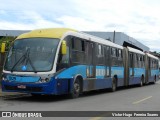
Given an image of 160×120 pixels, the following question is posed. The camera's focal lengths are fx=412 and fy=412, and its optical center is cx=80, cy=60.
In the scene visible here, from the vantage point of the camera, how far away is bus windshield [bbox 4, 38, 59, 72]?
16484 millimetres

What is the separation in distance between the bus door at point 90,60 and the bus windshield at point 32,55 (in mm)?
3627

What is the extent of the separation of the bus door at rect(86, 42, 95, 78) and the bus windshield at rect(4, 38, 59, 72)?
3627 millimetres

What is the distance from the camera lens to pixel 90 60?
68.0 feet

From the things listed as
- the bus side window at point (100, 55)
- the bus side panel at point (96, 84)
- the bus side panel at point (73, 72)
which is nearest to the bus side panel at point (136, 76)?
the bus side panel at point (96, 84)

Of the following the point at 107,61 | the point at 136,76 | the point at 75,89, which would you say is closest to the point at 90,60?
the point at 75,89

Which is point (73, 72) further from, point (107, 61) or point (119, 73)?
point (119, 73)

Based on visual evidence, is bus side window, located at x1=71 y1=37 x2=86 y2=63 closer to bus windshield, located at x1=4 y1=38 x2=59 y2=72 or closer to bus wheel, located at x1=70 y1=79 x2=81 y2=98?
bus wheel, located at x1=70 y1=79 x2=81 y2=98

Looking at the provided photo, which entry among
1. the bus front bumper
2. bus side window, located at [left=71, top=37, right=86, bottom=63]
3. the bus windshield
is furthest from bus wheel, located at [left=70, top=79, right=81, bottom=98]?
the bus windshield

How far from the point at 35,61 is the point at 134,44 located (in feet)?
180

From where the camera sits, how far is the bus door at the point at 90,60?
20.3m

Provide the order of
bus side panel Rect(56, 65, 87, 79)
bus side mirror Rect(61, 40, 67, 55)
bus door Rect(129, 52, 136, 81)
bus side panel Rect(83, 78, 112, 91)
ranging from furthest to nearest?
bus door Rect(129, 52, 136, 81) → bus side panel Rect(83, 78, 112, 91) → bus side panel Rect(56, 65, 87, 79) → bus side mirror Rect(61, 40, 67, 55)

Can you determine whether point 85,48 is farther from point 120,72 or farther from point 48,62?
point 120,72

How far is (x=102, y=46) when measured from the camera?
2309cm

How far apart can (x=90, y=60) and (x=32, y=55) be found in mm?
4625
